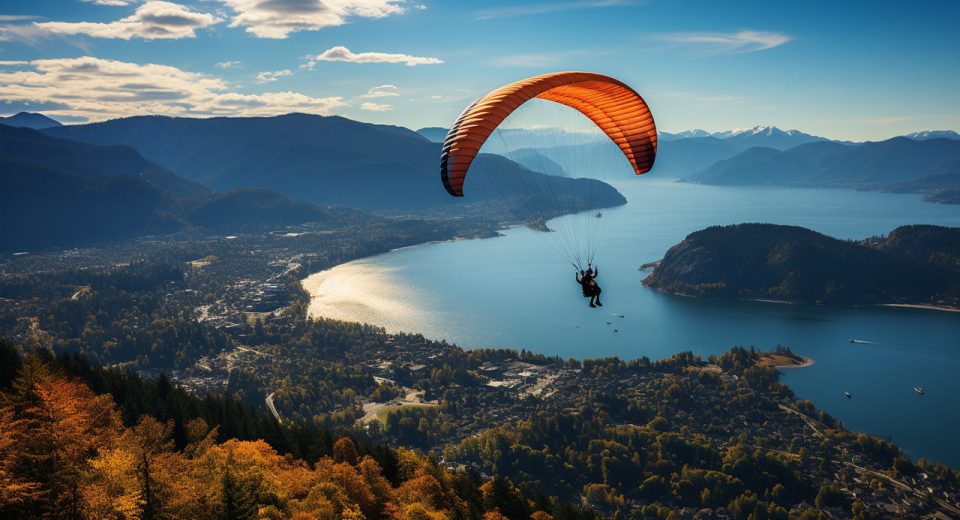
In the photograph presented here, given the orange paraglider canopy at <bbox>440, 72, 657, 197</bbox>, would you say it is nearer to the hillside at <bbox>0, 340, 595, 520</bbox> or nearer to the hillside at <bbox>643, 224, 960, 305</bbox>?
the hillside at <bbox>0, 340, 595, 520</bbox>

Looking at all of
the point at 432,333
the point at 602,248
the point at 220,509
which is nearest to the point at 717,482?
the point at 220,509

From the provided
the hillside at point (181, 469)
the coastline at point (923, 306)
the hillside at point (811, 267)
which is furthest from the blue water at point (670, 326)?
the hillside at point (181, 469)

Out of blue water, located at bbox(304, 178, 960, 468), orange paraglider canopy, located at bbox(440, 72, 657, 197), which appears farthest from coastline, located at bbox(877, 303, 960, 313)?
orange paraglider canopy, located at bbox(440, 72, 657, 197)

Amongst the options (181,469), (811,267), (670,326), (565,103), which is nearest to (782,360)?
(670,326)

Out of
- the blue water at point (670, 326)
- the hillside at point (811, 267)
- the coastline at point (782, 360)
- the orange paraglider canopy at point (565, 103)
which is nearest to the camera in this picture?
the orange paraglider canopy at point (565, 103)

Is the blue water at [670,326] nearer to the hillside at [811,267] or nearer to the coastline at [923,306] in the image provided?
the coastline at [923,306]

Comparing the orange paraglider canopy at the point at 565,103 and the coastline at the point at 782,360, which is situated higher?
the orange paraglider canopy at the point at 565,103

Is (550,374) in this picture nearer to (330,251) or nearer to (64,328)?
(64,328)
